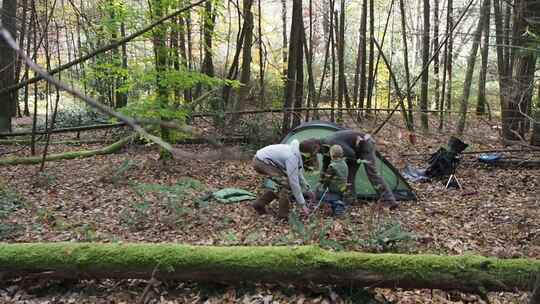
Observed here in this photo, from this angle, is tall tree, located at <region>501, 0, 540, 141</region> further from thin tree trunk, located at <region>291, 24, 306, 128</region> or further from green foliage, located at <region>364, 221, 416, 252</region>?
thin tree trunk, located at <region>291, 24, 306, 128</region>

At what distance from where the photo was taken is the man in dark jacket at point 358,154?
6.80 meters

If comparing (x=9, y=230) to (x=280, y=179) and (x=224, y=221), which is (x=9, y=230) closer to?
(x=224, y=221)

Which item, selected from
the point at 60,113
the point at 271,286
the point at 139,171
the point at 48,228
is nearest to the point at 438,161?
the point at 271,286

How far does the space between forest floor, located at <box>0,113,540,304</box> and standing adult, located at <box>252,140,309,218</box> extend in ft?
1.27

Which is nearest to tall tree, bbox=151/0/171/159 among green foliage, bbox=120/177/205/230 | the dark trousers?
green foliage, bbox=120/177/205/230

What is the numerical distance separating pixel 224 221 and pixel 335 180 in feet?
6.11

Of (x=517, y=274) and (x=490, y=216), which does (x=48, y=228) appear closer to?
(x=517, y=274)

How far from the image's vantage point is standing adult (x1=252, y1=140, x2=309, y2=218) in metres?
6.02

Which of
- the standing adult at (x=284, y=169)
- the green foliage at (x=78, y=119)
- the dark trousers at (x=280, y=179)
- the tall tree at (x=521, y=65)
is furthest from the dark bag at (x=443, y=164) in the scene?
the green foliage at (x=78, y=119)

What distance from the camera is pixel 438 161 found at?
27.2ft

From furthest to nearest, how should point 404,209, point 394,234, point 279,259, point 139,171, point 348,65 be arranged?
point 348,65, point 139,171, point 404,209, point 394,234, point 279,259

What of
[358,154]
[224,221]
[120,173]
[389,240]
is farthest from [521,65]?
[120,173]

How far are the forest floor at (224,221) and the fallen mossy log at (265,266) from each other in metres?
0.18

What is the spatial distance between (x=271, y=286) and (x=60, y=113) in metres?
17.6
